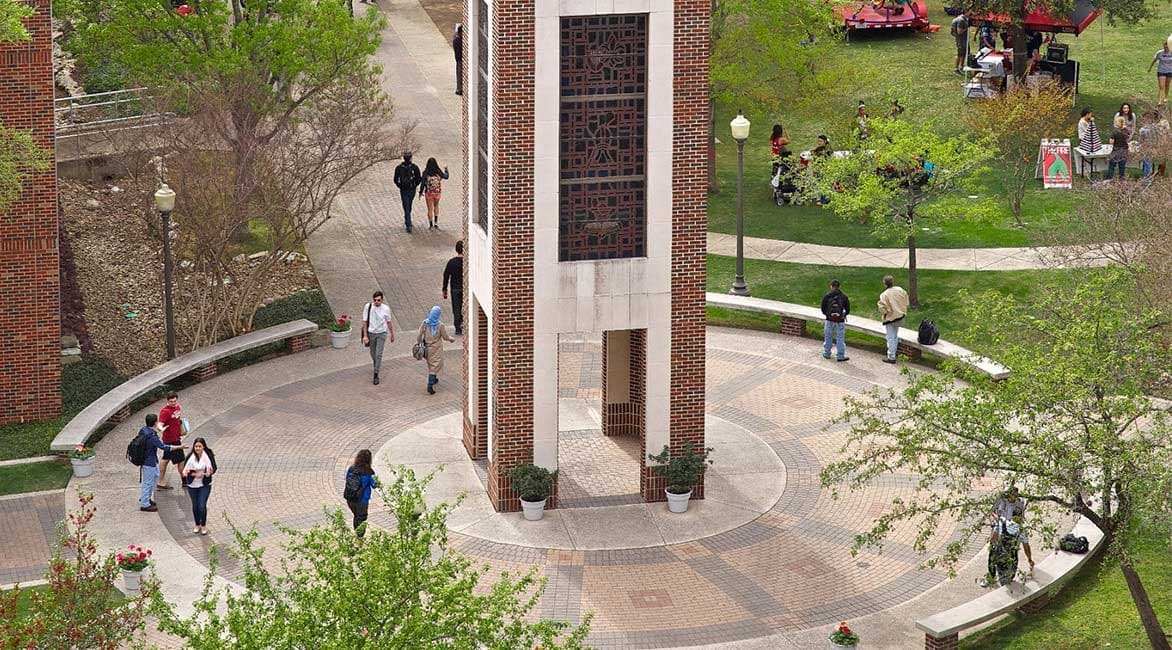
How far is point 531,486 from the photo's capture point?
2928 centimetres

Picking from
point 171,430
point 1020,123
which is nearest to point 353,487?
point 171,430

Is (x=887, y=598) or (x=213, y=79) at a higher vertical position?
(x=213, y=79)

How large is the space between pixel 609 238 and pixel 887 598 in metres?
6.58

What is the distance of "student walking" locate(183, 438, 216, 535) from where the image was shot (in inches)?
1121

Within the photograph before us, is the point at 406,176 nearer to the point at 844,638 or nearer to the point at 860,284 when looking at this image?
the point at 860,284

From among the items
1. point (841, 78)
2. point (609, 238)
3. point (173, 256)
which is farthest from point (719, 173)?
point (609, 238)

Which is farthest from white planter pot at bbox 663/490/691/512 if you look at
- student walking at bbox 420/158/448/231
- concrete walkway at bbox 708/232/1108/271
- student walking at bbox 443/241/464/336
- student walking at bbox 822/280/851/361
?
student walking at bbox 420/158/448/231

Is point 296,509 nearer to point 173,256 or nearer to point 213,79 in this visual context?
point 173,256

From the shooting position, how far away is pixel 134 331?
38625mm

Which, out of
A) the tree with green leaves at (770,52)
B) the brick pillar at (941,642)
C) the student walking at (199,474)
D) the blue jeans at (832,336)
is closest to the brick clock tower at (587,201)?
the student walking at (199,474)

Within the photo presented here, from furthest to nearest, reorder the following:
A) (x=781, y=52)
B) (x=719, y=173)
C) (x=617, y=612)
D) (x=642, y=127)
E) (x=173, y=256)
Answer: (x=719, y=173), (x=781, y=52), (x=173, y=256), (x=642, y=127), (x=617, y=612)

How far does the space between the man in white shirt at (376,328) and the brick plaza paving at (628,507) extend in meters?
0.61

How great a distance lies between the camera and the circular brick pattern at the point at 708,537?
27016 millimetres

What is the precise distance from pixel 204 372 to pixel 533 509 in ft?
27.8
